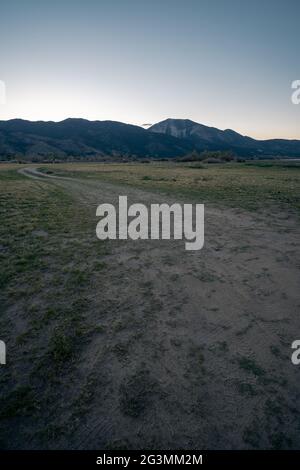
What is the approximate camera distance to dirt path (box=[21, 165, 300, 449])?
10.7 feet

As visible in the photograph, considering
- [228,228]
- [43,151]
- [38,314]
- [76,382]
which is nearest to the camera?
[76,382]

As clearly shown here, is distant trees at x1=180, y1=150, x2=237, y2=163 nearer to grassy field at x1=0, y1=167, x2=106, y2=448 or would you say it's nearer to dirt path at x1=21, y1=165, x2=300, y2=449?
grassy field at x1=0, y1=167, x2=106, y2=448

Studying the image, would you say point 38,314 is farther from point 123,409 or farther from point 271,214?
point 271,214

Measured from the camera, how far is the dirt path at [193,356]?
326 cm

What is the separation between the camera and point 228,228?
40.8 feet

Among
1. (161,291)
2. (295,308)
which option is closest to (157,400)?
(161,291)

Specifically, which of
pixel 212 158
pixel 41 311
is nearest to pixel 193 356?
pixel 41 311

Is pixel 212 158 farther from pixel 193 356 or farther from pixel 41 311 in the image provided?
pixel 193 356

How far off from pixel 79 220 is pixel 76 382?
438 inches

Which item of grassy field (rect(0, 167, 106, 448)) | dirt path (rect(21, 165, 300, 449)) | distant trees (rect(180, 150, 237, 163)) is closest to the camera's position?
dirt path (rect(21, 165, 300, 449))

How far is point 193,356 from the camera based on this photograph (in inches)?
176

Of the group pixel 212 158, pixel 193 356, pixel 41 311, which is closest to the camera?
pixel 193 356

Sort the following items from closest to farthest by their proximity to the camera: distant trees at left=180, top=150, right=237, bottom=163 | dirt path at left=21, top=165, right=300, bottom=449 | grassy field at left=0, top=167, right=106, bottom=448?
1. dirt path at left=21, top=165, right=300, bottom=449
2. grassy field at left=0, top=167, right=106, bottom=448
3. distant trees at left=180, top=150, right=237, bottom=163

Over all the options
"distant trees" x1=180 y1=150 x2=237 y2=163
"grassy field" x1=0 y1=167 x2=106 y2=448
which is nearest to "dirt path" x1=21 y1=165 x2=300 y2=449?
"grassy field" x1=0 y1=167 x2=106 y2=448
